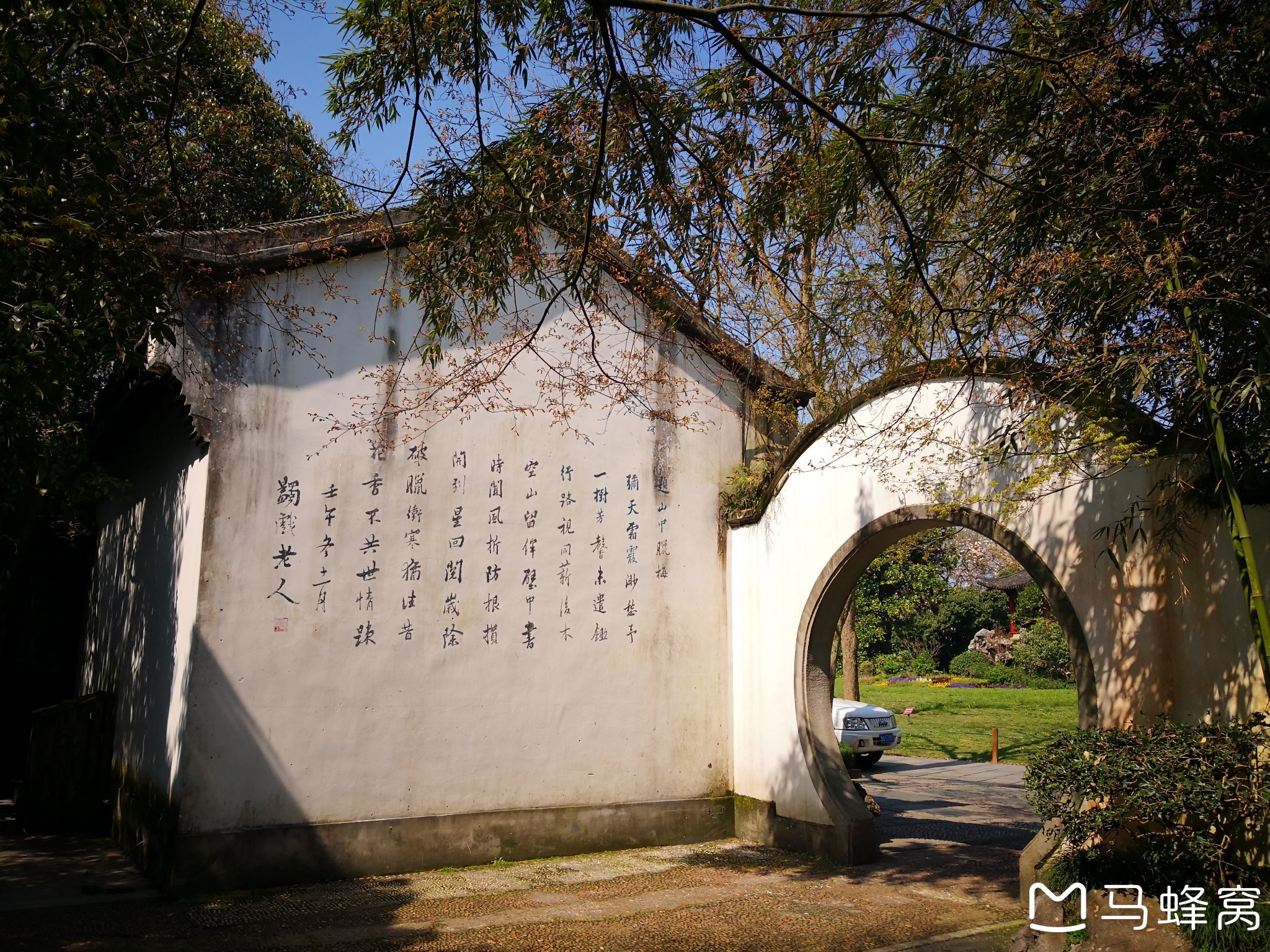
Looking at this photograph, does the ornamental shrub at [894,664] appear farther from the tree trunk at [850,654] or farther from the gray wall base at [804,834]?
the gray wall base at [804,834]

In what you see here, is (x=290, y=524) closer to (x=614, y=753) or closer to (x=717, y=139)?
(x=614, y=753)

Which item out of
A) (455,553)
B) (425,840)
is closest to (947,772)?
(425,840)

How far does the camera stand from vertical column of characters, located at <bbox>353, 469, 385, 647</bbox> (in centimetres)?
684

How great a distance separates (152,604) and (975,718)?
56.7ft

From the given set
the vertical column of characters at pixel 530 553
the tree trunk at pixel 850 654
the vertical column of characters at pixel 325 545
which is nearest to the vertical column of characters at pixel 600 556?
the vertical column of characters at pixel 530 553

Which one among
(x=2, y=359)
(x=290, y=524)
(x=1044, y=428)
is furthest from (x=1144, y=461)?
(x=2, y=359)

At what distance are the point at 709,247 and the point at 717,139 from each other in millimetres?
600

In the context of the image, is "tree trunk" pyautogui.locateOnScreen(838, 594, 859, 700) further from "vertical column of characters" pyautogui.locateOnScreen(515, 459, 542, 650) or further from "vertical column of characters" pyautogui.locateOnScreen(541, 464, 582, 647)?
"vertical column of characters" pyautogui.locateOnScreen(515, 459, 542, 650)

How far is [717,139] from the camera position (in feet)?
17.4

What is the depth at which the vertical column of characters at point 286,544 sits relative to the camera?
6.58 metres

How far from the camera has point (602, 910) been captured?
6027mm

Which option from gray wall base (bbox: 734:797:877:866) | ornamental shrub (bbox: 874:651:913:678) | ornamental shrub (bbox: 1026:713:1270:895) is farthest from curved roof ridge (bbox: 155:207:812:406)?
ornamental shrub (bbox: 874:651:913:678)

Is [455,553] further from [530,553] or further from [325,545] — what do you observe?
[325,545]

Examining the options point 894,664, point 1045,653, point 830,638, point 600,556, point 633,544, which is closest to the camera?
point 830,638
